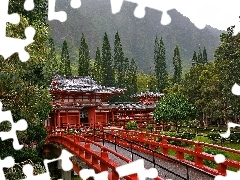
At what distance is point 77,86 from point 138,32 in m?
150

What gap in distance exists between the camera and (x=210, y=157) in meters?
10.4

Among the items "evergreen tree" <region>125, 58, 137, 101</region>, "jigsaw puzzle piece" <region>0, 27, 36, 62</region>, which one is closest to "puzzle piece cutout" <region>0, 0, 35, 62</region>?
"jigsaw puzzle piece" <region>0, 27, 36, 62</region>

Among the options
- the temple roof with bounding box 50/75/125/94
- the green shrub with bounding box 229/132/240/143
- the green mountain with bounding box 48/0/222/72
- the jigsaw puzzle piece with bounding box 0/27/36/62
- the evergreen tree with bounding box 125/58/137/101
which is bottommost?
the green shrub with bounding box 229/132/240/143

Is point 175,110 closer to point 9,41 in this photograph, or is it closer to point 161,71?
point 9,41

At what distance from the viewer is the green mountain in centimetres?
17538

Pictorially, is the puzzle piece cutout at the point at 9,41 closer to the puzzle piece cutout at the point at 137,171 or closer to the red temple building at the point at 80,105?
the puzzle piece cutout at the point at 137,171

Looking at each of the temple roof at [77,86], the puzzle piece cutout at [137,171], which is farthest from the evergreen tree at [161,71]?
the puzzle piece cutout at [137,171]

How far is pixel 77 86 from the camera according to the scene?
134 feet

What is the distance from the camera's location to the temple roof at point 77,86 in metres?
38.7

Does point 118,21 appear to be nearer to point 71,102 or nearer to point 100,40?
point 100,40

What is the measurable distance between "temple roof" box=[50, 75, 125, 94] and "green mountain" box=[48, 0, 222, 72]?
408ft

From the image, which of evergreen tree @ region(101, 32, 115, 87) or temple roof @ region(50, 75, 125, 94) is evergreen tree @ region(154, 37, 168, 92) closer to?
evergreen tree @ region(101, 32, 115, 87)

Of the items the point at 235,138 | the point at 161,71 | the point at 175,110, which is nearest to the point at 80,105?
the point at 175,110

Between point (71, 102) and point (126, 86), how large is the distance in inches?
1165
